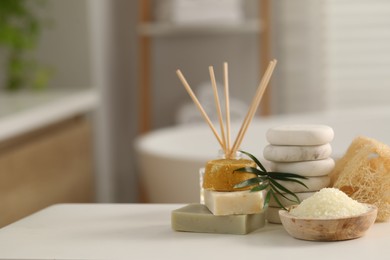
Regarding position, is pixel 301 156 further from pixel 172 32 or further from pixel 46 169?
pixel 172 32

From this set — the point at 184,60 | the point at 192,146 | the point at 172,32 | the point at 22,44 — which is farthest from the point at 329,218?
the point at 184,60

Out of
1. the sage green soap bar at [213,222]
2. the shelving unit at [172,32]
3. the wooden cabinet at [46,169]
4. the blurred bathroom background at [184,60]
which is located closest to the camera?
the sage green soap bar at [213,222]

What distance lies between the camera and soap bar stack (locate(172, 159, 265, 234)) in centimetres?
123

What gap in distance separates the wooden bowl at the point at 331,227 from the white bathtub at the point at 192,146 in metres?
1.52

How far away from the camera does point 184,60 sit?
4504 mm

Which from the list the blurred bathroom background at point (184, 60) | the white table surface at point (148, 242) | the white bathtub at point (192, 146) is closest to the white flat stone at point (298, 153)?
the white table surface at point (148, 242)

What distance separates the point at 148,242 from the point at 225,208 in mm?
120

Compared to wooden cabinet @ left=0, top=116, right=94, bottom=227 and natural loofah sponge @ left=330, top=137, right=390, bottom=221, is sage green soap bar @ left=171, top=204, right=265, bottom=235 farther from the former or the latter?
wooden cabinet @ left=0, top=116, right=94, bottom=227

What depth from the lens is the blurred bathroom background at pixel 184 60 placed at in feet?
12.9

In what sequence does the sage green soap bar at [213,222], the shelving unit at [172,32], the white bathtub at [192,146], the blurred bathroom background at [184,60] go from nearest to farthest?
1. the sage green soap bar at [213,222]
2. the white bathtub at [192,146]
3. the blurred bathroom background at [184,60]
4. the shelving unit at [172,32]

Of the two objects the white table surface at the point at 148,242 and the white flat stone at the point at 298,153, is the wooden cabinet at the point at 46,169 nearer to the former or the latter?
the white table surface at the point at 148,242

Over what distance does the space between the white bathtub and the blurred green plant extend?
26.3 inches

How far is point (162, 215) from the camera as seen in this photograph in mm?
1387

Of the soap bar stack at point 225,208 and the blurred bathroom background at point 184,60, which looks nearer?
the soap bar stack at point 225,208
